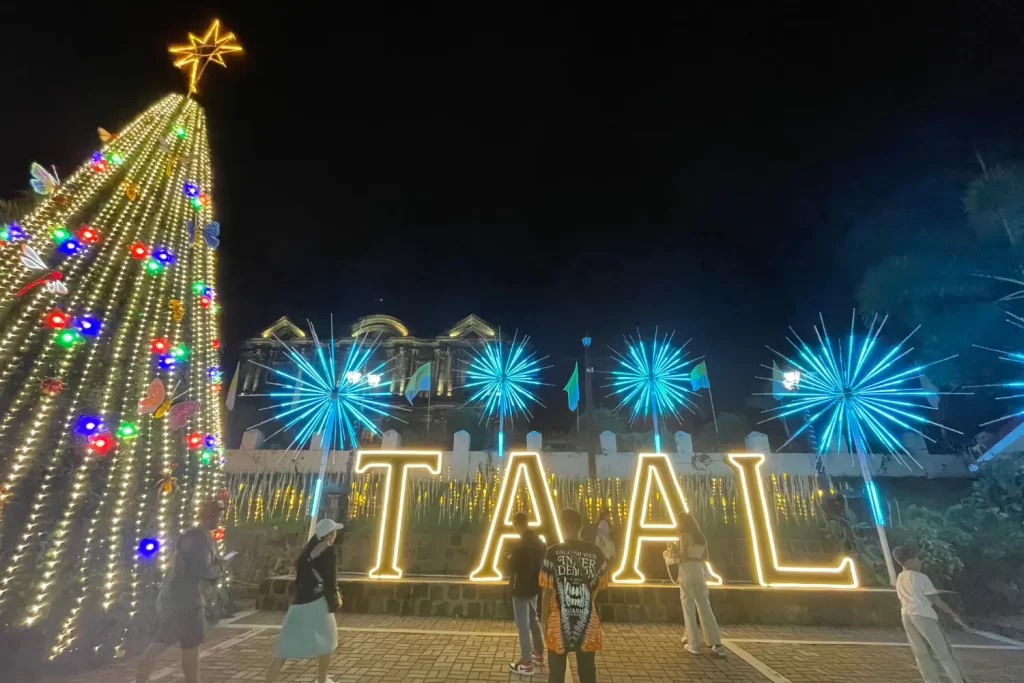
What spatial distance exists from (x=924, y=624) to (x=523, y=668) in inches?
204

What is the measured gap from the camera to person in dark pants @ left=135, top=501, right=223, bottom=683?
493cm

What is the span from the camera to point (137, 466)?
264 inches

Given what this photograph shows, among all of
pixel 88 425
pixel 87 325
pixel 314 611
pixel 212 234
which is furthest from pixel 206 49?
pixel 314 611

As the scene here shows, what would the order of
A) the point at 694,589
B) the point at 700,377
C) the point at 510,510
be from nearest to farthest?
the point at 694,589 < the point at 510,510 < the point at 700,377

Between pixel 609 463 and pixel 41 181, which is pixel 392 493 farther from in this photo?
pixel 609 463

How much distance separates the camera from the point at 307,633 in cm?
508

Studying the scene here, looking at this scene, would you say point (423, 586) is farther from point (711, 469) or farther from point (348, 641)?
point (711, 469)

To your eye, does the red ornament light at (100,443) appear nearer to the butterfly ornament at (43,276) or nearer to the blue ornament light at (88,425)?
the blue ornament light at (88,425)

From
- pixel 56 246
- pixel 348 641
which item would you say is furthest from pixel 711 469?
pixel 56 246

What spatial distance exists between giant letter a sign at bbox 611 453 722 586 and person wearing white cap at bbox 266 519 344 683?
622cm

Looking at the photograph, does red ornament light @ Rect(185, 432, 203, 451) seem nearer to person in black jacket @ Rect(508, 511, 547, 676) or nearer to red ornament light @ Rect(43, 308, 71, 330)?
red ornament light @ Rect(43, 308, 71, 330)

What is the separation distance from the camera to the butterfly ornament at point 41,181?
7236mm

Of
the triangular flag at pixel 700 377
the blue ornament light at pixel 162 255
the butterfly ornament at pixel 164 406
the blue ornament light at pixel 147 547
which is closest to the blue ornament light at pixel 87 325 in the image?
the butterfly ornament at pixel 164 406

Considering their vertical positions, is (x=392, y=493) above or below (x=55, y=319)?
below
